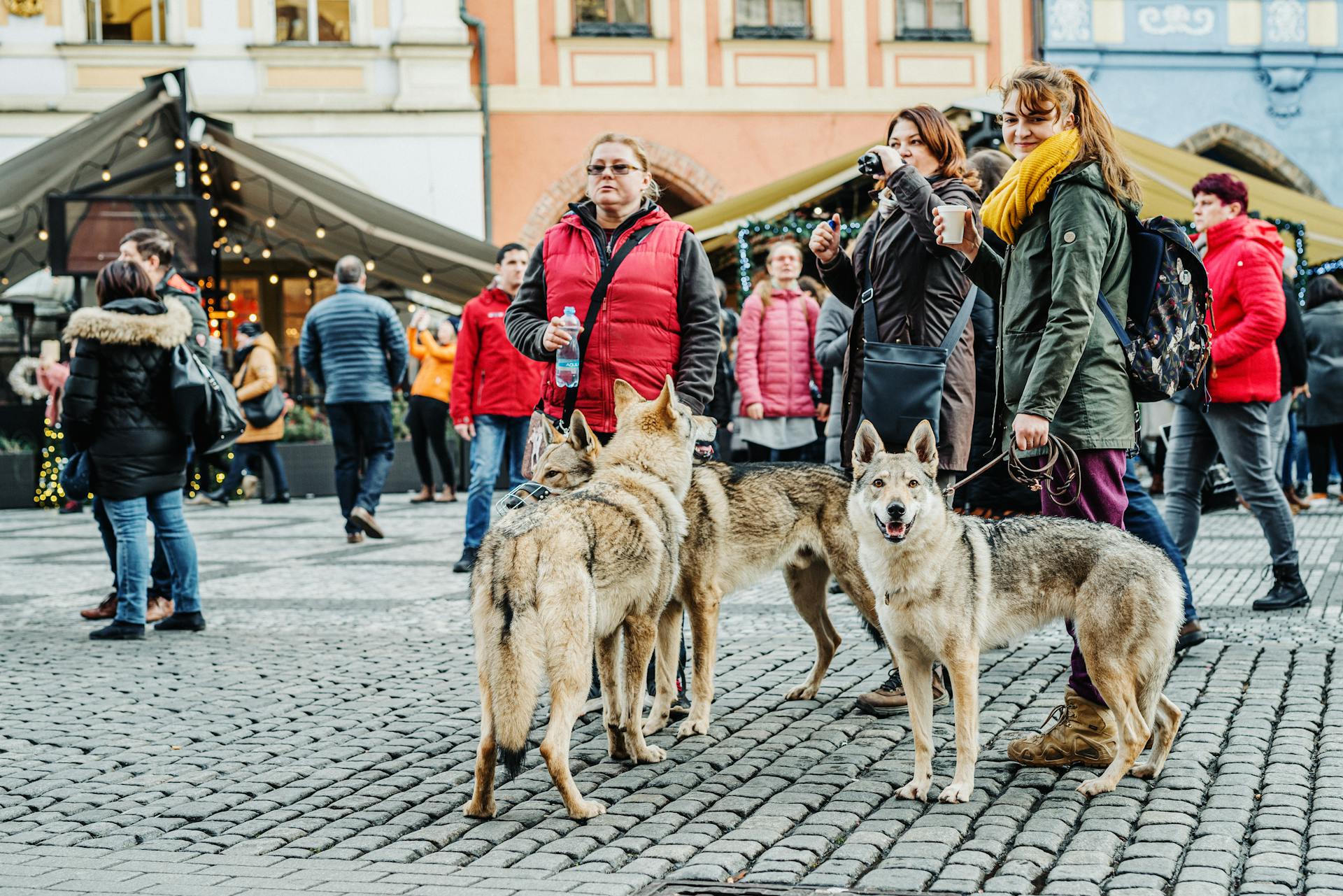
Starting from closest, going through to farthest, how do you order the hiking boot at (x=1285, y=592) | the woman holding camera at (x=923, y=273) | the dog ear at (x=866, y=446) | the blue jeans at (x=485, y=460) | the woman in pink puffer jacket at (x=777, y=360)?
the dog ear at (x=866, y=446)
the woman holding camera at (x=923, y=273)
the hiking boot at (x=1285, y=592)
the blue jeans at (x=485, y=460)
the woman in pink puffer jacket at (x=777, y=360)

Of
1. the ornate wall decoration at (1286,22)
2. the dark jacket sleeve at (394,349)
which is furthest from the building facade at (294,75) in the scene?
the ornate wall decoration at (1286,22)

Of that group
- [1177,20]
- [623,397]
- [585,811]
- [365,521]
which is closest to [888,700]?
[623,397]

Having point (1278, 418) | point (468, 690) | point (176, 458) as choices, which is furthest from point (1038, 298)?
point (1278, 418)

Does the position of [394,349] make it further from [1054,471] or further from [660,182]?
[660,182]

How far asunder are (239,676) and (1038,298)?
12.6 feet

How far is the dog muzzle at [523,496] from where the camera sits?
5027 millimetres

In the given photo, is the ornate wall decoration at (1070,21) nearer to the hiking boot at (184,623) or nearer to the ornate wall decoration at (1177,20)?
the ornate wall decoration at (1177,20)

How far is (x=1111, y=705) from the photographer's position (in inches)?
176

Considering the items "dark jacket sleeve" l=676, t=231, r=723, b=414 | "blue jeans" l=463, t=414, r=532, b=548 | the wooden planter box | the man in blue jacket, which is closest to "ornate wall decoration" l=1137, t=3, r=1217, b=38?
the man in blue jacket

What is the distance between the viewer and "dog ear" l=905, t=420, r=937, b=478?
4.63 meters

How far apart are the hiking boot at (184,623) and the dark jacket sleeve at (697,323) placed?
362 centimetres

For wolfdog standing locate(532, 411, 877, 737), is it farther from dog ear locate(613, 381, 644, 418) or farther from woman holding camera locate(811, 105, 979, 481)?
woman holding camera locate(811, 105, 979, 481)

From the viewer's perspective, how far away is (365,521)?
12.2 m

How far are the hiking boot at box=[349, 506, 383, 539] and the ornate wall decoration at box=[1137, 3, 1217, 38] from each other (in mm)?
18238
